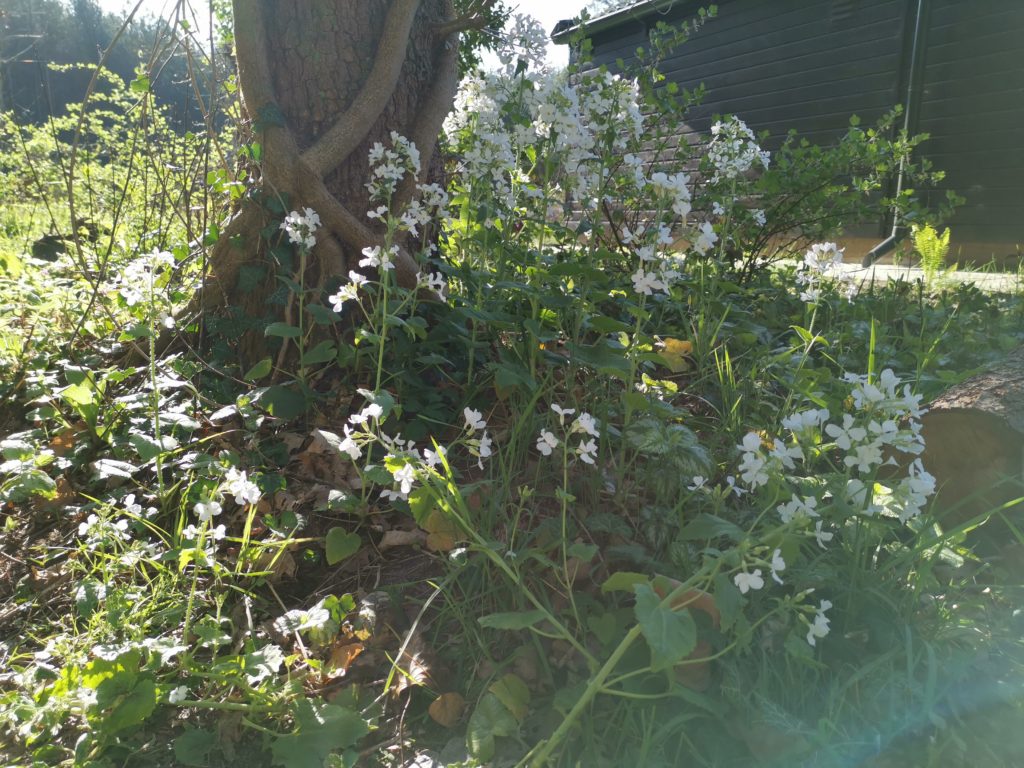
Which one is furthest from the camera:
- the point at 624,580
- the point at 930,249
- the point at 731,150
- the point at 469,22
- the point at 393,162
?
Answer: the point at 930,249

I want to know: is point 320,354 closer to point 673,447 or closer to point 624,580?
point 673,447

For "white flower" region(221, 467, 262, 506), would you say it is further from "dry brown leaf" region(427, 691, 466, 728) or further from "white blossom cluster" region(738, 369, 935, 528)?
"white blossom cluster" region(738, 369, 935, 528)

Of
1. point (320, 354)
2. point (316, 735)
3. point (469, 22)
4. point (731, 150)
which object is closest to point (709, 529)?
point (316, 735)

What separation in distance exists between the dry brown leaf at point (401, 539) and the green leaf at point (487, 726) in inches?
19.3

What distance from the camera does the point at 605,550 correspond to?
159 cm

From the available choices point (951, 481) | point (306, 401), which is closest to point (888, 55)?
point (951, 481)

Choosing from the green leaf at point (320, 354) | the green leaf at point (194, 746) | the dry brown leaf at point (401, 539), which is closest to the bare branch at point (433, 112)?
the green leaf at point (320, 354)

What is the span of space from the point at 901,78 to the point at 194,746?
8.56 m

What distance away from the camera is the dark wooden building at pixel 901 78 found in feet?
22.8

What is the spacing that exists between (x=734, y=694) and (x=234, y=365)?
175 centimetres

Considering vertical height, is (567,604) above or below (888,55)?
below

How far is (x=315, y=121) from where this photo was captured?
2.38 meters

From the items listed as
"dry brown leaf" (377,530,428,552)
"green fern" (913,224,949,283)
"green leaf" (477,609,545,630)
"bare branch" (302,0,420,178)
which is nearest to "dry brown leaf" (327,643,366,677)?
"dry brown leaf" (377,530,428,552)

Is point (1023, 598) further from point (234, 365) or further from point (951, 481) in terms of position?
point (234, 365)
